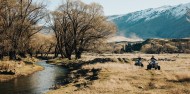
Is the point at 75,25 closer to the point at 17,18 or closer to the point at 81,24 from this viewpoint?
the point at 81,24

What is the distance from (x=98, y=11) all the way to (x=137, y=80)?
58.1m

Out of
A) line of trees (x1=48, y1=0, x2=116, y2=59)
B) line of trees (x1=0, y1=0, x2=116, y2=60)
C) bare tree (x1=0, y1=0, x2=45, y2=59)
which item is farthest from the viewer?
line of trees (x1=48, y1=0, x2=116, y2=59)

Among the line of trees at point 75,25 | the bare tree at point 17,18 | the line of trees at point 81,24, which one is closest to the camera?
the bare tree at point 17,18

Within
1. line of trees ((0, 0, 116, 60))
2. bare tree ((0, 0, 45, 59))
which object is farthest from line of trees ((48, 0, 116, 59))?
bare tree ((0, 0, 45, 59))

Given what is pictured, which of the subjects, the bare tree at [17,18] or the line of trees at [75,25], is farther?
the line of trees at [75,25]

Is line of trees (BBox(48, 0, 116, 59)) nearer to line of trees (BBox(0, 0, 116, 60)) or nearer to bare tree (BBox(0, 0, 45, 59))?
line of trees (BBox(0, 0, 116, 60))

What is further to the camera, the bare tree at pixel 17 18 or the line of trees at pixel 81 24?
the line of trees at pixel 81 24

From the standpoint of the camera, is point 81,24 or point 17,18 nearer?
point 17,18

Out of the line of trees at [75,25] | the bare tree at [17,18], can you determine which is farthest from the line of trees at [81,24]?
the bare tree at [17,18]

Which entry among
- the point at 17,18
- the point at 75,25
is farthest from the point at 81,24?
the point at 17,18

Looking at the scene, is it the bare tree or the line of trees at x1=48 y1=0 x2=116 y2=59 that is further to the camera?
the line of trees at x1=48 y1=0 x2=116 y2=59

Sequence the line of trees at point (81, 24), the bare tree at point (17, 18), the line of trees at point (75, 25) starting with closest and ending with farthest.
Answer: the bare tree at point (17, 18) → the line of trees at point (75, 25) → the line of trees at point (81, 24)

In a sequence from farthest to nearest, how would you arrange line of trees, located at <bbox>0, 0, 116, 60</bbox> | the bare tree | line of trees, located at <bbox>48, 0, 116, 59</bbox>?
line of trees, located at <bbox>48, 0, 116, 59</bbox>
line of trees, located at <bbox>0, 0, 116, 60</bbox>
the bare tree

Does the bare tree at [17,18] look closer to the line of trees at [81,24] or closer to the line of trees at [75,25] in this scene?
the line of trees at [75,25]
